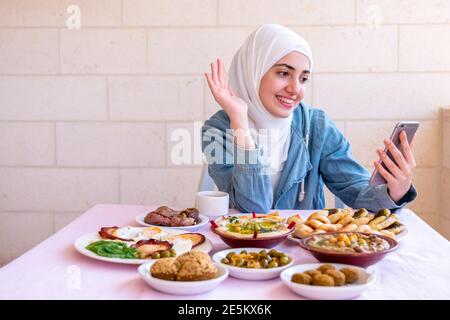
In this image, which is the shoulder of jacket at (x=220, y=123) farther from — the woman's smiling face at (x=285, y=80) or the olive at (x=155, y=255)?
the olive at (x=155, y=255)

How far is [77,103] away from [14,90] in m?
0.33

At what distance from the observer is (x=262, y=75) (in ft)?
6.76

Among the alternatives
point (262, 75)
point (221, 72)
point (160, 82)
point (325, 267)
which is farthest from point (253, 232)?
point (160, 82)

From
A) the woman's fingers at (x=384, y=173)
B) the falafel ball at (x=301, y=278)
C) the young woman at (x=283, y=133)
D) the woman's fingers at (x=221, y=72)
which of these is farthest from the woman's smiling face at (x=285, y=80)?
the falafel ball at (x=301, y=278)

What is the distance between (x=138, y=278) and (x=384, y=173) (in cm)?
86

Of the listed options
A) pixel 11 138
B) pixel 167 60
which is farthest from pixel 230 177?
pixel 11 138

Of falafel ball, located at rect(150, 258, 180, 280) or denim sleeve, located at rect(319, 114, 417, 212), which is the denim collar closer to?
denim sleeve, located at rect(319, 114, 417, 212)

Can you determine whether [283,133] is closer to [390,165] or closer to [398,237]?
[390,165]

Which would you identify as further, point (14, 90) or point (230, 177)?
point (14, 90)

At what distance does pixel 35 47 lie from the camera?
288cm

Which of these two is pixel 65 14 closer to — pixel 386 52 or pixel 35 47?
pixel 35 47
